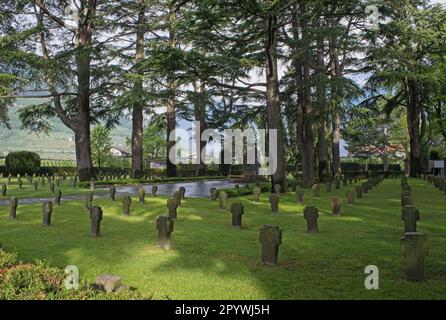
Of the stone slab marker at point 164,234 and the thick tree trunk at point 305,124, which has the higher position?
the thick tree trunk at point 305,124

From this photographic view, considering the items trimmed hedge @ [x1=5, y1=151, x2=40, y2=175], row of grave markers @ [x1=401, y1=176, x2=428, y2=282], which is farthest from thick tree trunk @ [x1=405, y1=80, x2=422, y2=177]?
trimmed hedge @ [x1=5, y1=151, x2=40, y2=175]

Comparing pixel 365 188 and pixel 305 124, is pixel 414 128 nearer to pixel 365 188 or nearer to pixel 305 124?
pixel 305 124

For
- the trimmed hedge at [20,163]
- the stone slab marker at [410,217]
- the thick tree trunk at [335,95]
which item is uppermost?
the thick tree trunk at [335,95]

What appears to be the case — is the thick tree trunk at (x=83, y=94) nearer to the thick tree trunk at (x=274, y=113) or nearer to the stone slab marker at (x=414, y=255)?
the thick tree trunk at (x=274, y=113)

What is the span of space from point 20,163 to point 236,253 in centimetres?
3593

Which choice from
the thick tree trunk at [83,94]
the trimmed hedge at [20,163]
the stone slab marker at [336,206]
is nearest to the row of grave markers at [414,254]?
the stone slab marker at [336,206]

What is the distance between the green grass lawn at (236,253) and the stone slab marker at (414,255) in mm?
160

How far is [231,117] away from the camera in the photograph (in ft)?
92.3

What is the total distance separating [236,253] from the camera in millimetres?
8164

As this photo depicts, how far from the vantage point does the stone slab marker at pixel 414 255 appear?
6.16m

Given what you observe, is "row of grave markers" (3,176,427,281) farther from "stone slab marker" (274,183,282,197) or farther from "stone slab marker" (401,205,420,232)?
"stone slab marker" (274,183,282,197)

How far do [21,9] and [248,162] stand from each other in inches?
1143

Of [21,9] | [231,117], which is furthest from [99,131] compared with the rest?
[231,117]
